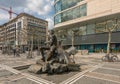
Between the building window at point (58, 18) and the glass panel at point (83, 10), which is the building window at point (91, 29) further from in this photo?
the building window at point (58, 18)

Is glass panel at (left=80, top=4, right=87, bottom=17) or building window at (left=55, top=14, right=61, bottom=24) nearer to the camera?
glass panel at (left=80, top=4, right=87, bottom=17)

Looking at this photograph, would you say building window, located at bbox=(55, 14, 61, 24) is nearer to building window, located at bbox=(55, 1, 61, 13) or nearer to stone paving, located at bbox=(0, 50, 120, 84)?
building window, located at bbox=(55, 1, 61, 13)

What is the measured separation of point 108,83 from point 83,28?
104 feet

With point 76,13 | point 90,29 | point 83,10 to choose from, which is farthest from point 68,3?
point 90,29

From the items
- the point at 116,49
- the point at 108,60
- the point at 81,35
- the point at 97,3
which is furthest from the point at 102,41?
the point at 108,60

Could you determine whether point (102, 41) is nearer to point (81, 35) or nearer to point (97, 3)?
point (81, 35)

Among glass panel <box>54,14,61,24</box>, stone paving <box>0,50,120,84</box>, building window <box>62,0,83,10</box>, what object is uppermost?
building window <box>62,0,83,10</box>

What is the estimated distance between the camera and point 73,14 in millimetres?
37219

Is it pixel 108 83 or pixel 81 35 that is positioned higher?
pixel 81 35

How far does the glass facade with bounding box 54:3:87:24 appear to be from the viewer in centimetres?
3492

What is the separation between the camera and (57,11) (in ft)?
142

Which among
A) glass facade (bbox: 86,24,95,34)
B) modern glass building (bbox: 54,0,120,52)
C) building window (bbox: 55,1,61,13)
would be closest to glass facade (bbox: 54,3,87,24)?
modern glass building (bbox: 54,0,120,52)

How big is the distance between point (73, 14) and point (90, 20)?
20.2 ft

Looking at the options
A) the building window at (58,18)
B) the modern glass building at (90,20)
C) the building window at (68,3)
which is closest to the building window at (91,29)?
the modern glass building at (90,20)
